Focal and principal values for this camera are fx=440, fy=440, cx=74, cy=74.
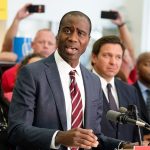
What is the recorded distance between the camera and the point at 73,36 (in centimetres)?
199

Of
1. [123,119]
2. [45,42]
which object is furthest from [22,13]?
[123,119]

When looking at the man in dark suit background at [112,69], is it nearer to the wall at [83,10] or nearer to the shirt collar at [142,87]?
the shirt collar at [142,87]

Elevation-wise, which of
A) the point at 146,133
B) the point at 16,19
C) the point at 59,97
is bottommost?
the point at 146,133

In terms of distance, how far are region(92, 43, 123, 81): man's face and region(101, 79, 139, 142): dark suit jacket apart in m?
0.09

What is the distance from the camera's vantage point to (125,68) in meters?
4.53

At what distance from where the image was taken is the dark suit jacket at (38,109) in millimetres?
1851

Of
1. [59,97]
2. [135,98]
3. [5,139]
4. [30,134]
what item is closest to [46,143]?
[30,134]

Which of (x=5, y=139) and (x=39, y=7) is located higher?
(x=39, y=7)

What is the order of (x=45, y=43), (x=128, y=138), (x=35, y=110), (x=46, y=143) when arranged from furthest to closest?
(x=45, y=43), (x=128, y=138), (x=35, y=110), (x=46, y=143)

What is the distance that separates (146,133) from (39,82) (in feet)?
4.51

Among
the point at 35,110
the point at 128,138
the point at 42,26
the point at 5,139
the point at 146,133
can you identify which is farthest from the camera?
the point at 42,26

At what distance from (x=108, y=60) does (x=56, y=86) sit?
1071 millimetres

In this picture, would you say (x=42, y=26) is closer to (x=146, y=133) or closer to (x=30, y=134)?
(x=146, y=133)

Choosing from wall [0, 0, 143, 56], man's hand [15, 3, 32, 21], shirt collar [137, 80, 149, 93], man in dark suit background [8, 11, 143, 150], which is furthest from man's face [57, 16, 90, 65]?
wall [0, 0, 143, 56]
